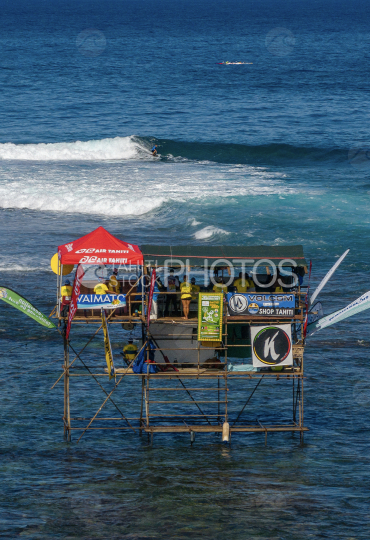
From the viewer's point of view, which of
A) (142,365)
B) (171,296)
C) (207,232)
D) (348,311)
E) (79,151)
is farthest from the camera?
(79,151)

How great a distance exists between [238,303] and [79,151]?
7115 centimetres

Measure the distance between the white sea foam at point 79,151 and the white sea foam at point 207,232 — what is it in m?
32.0

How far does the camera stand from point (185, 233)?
65062 millimetres

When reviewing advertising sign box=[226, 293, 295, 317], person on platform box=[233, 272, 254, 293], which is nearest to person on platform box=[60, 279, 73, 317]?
advertising sign box=[226, 293, 295, 317]

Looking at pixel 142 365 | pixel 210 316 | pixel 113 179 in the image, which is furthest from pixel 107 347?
pixel 113 179

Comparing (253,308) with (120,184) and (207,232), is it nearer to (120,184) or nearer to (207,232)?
(207,232)

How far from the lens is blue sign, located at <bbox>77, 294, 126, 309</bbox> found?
28.5m

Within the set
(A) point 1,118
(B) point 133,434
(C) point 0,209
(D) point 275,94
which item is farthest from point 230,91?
(B) point 133,434

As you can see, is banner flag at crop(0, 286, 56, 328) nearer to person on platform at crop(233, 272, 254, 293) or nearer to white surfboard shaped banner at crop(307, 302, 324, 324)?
person on platform at crop(233, 272, 254, 293)

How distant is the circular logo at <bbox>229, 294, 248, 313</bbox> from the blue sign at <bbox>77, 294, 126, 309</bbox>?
405 cm

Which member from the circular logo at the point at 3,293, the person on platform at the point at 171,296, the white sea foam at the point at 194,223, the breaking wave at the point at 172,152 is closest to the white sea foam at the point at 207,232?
the white sea foam at the point at 194,223

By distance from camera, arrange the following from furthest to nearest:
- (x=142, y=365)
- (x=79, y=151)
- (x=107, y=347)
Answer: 1. (x=79, y=151)
2. (x=142, y=365)
3. (x=107, y=347)

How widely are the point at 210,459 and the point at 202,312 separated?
6.19 meters

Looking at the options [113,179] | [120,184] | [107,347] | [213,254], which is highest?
[113,179]
